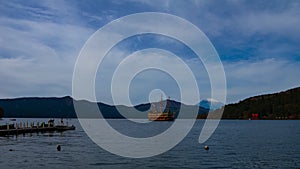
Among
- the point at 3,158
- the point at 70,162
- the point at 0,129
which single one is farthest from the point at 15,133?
the point at 70,162

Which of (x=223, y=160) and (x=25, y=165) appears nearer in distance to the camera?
(x=25, y=165)

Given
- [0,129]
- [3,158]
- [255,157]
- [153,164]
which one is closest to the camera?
[153,164]

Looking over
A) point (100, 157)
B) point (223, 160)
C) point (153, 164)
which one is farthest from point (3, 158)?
point (223, 160)

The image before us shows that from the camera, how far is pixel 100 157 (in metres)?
49.3

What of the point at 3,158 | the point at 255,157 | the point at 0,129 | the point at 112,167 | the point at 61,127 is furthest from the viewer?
the point at 61,127

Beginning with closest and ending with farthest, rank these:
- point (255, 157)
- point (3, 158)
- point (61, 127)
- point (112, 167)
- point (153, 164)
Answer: point (112, 167)
point (153, 164)
point (3, 158)
point (255, 157)
point (61, 127)

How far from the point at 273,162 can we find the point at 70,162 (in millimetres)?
25300

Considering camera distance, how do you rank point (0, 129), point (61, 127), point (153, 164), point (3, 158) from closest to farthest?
point (153, 164)
point (3, 158)
point (0, 129)
point (61, 127)

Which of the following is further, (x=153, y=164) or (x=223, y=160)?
(x=223, y=160)

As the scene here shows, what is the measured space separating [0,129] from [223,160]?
211 feet

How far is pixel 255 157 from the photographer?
50.8 metres

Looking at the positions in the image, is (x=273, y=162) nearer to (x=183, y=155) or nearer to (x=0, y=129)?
(x=183, y=155)

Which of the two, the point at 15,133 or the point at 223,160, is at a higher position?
the point at 15,133

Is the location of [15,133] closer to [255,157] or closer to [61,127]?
[61,127]
